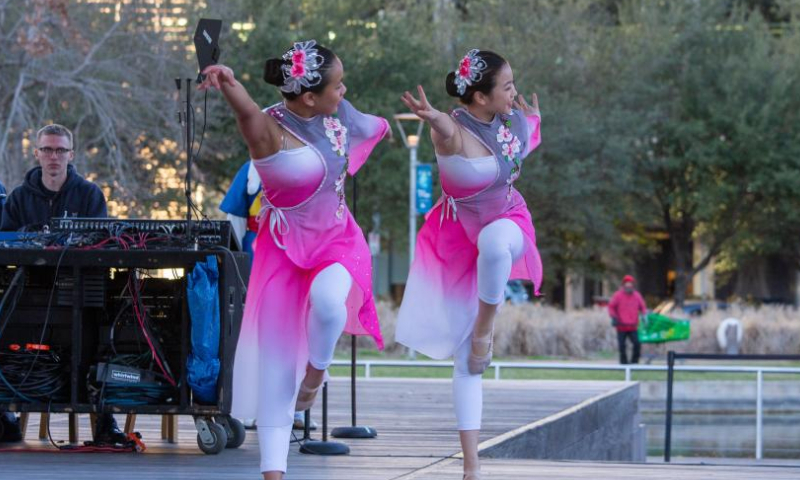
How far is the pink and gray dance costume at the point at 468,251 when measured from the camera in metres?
5.58

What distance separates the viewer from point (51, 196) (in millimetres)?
7707

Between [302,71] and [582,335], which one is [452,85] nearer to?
[302,71]

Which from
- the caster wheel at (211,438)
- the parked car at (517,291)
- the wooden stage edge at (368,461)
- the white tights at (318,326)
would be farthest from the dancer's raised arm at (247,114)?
the parked car at (517,291)

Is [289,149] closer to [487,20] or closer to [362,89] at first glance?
[362,89]

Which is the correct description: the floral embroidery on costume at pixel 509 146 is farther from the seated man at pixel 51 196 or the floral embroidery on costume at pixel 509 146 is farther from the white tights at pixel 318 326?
the seated man at pixel 51 196

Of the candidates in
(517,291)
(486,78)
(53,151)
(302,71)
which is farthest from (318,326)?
(517,291)

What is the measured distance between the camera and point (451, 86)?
18.9 ft

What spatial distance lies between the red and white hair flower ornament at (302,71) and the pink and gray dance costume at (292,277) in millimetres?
93

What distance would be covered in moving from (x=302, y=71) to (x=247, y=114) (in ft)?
1.24

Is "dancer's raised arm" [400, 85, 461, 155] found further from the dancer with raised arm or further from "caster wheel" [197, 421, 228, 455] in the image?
"caster wheel" [197, 421, 228, 455]

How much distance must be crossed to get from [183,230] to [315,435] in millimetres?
1870

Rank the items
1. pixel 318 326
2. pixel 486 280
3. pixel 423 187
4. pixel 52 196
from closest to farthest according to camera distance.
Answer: pixel 318 326
pixel 486 280
pixel 52 196
pixel 423 187

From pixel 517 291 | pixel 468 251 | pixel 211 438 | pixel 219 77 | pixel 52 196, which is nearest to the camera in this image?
pixel 219 77

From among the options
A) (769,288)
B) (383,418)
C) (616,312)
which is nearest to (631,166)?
(769,288)
